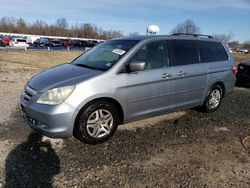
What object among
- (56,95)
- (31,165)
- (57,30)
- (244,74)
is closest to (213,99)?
(56,95)

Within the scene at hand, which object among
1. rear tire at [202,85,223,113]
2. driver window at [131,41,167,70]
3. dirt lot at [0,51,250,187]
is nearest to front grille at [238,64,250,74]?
rear tire at [202,85,223,113]

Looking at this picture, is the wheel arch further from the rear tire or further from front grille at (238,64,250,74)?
front grille at (238,64,250,74)

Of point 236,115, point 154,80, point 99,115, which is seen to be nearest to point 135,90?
point 154,80

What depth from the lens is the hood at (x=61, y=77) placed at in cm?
423

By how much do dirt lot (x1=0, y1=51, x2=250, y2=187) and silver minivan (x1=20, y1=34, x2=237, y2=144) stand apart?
34cm

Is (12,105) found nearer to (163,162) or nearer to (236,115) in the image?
(163,162)

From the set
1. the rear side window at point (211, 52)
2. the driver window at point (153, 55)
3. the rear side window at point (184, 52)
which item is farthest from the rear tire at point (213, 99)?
the driver window at point (153, 55)

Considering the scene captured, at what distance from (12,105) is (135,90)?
11.5ft

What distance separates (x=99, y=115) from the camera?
440 cm

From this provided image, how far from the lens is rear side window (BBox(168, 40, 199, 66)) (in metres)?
5.39

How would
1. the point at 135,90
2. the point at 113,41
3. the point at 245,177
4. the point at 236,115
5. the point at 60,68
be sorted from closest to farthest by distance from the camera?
the point at 245,177, the point at 135,90, the point at 60,68, the point at 113,41, the point at 236,115

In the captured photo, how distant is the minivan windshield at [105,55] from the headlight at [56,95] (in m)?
Answer: 0.80

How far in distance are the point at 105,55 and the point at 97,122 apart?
4.58 ft

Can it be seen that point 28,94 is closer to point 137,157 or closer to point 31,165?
point 31,165
